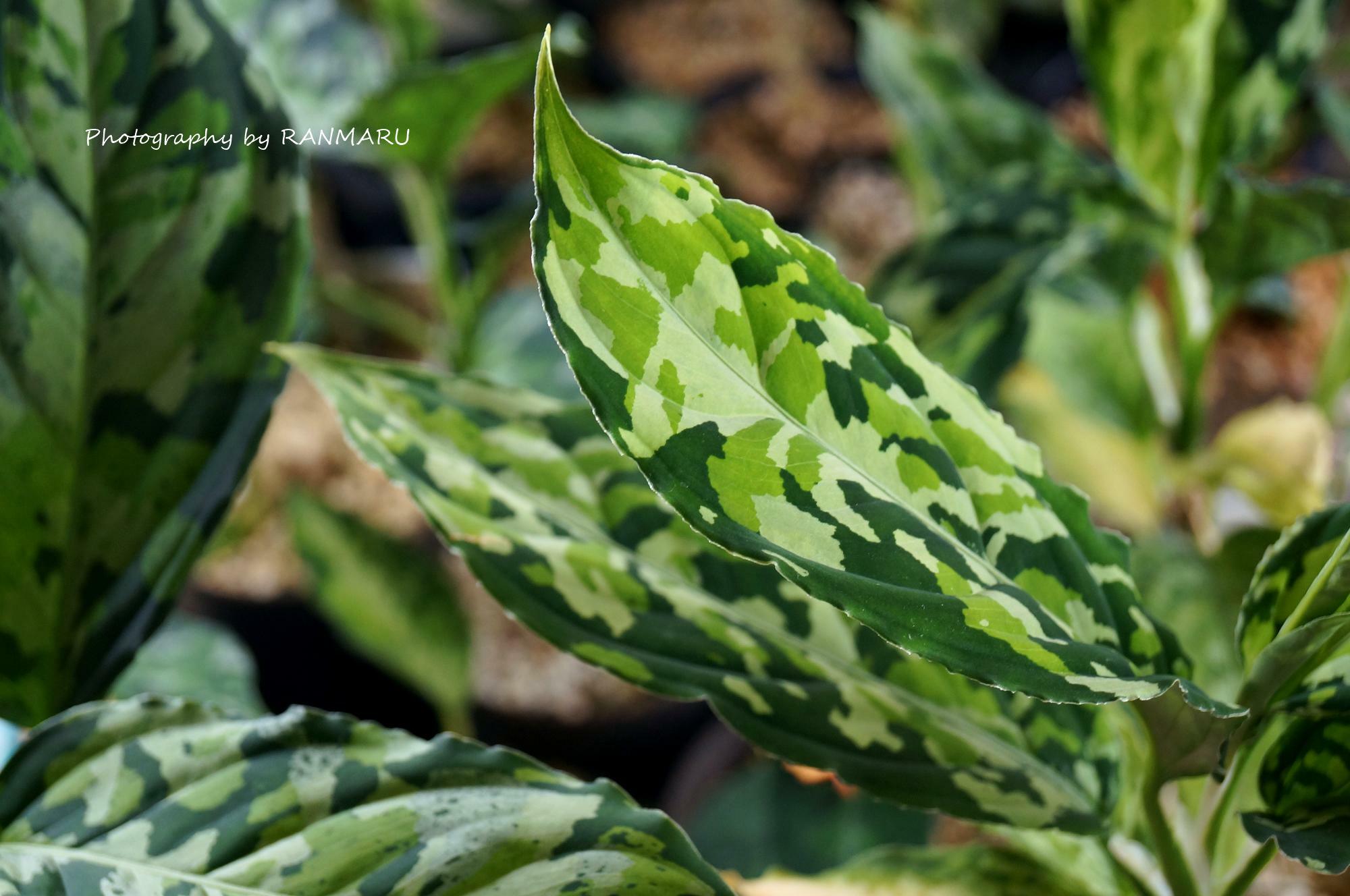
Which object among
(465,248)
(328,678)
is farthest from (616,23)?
(328,678)

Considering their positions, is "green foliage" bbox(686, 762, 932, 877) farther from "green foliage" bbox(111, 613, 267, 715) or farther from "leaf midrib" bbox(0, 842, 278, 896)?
"leaf midrib" bbox(0, 842, 278, 896)

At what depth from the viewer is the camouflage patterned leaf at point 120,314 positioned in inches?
14.0

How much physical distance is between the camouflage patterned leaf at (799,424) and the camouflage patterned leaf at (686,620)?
3.4 inches

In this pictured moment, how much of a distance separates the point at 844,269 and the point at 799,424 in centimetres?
93

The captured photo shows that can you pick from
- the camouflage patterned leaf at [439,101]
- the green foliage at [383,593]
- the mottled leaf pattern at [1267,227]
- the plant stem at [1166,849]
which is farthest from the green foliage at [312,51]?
the plant stem at [1166,849]

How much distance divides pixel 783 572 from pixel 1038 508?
11 centimetres

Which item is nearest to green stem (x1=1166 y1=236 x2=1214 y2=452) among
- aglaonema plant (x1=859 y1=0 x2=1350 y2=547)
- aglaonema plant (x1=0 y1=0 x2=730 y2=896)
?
aglaonema plant (x1=859 y1=0 x2=1350 y2=547)

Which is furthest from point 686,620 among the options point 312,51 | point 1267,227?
point 312,51

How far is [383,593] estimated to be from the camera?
810mm

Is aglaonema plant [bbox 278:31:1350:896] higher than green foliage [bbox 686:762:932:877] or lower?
higher

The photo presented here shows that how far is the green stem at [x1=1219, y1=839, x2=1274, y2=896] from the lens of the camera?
348 mm

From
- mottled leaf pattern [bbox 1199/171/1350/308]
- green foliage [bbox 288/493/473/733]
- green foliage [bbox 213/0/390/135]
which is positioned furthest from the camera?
green foliage [bbox 213/0/390/135]

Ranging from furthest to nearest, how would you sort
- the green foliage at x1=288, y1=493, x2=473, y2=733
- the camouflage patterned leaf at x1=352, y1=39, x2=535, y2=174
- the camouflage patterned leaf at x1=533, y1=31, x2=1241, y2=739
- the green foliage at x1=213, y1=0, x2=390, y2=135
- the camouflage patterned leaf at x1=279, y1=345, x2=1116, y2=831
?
1. the green foliage at x1=213, y1=0, x2=390, y2=135
2. the green foliage at x1=288, y1=493, x2=473, y2=733
3. the camouflage patterned leaf at x1=352, y1=39, x2=535, y2=174
4. the camouflage patterned leaf at x1=279, y1=345, x2=1116, y2=831
5. the camouflage patterned leaf at x1=533, y1=31, x2=1241, y2=739

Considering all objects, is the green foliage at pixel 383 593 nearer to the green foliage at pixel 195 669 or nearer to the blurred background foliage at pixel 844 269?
the blurred background foliage at pixel 844 269
